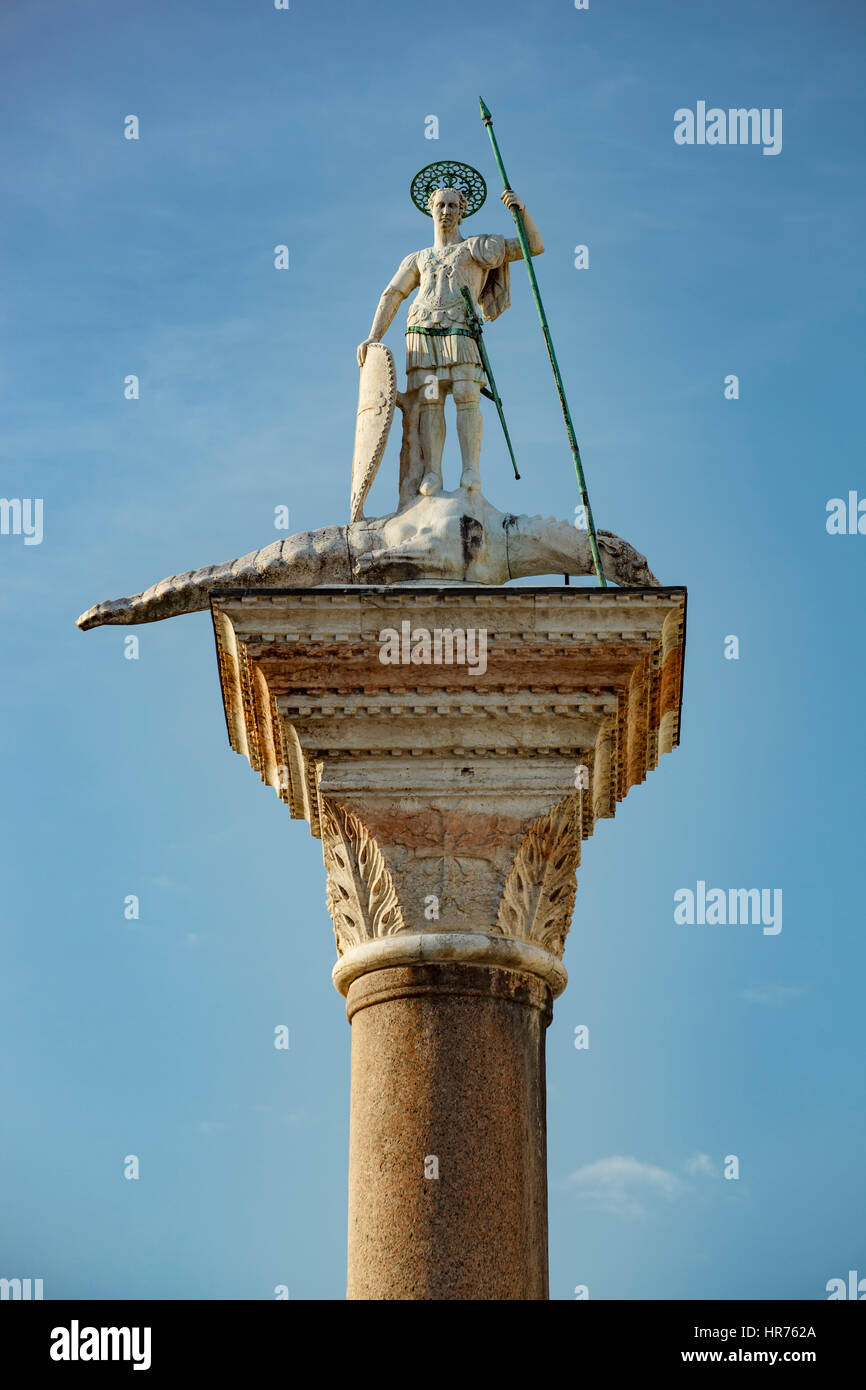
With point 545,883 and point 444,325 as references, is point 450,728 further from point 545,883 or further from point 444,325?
point 444,325

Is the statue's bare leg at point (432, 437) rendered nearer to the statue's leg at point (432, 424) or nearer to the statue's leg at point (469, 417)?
the statue's leg at point (432, 424)

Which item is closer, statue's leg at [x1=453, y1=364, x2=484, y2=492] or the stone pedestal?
the stone pedestal

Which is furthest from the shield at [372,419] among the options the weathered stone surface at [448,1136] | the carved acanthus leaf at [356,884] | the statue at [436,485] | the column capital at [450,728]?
the weathered stone surface at [448,1136]

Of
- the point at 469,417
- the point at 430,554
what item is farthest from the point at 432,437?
→ the point at 430,554

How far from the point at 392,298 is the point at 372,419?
0.95m

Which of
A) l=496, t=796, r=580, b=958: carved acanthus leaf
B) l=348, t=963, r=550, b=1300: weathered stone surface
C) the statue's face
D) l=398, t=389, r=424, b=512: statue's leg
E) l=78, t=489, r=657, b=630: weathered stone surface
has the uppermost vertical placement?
the statue's face

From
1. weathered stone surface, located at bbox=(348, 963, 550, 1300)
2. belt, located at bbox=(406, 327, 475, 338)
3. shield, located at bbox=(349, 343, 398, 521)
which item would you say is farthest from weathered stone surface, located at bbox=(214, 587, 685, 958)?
belt, located at bbox=(406, 327, 475, 338)

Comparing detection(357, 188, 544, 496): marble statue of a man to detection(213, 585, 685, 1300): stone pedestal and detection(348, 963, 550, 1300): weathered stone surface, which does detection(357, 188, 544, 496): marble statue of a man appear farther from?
detection(348, 963, 550, 1300): weathered stone surface

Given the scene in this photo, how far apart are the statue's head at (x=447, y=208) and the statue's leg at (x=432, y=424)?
1126 millimetres

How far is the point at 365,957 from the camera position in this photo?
35.9 ft

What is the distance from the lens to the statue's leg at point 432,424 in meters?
12.4

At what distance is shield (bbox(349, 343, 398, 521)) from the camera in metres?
12.3

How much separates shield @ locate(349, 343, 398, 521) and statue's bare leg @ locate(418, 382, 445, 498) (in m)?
0.24
